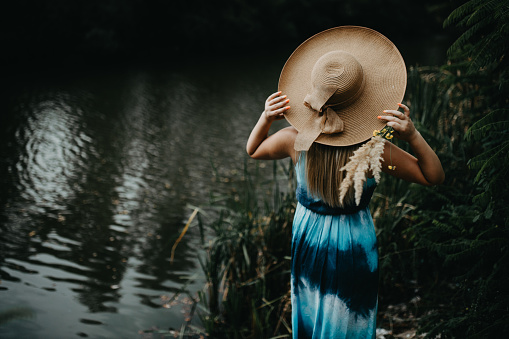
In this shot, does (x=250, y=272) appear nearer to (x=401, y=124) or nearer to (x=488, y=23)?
(x=401, y=124)

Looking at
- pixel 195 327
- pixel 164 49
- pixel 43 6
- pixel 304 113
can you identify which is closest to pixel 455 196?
pixel 304 113

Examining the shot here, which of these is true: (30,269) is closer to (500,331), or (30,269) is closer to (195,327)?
(195,327)

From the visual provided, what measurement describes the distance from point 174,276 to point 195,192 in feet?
6.82

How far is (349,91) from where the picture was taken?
169 centimetres

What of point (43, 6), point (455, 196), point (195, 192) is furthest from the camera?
point (43, 6)

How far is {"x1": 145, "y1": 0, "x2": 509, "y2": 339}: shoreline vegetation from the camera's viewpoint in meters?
2.04

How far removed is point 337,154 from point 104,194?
495 centimetres

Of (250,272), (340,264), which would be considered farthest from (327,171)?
(250,272)

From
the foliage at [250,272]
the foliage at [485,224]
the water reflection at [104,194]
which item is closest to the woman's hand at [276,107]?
the foliage at [485,224]

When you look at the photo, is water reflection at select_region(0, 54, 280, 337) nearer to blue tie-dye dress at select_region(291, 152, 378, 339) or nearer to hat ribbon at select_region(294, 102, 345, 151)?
blue tie-dye dress at select_region(291, 152, 378, 339)

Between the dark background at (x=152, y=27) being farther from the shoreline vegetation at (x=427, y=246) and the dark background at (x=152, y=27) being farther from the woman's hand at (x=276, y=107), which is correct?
the woman's hand at (x=276, y=107)

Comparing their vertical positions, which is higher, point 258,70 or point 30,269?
point 258,70

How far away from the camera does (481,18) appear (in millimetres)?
1987

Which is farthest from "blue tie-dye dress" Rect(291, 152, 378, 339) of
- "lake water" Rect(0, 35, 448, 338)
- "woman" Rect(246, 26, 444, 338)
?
"lake water" Rect(0, 35, 448, 338)
